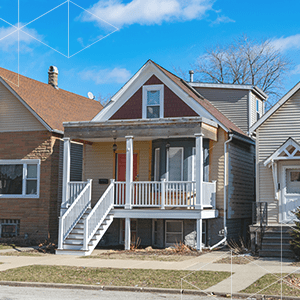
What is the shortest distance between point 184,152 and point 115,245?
16.0 ft

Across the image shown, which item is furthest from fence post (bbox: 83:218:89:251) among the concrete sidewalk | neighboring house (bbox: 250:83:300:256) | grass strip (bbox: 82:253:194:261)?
neighboring house (bbox: 250:83:300:256)

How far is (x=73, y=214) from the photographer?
17500 millimetres

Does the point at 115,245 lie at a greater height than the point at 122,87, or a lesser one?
lesser

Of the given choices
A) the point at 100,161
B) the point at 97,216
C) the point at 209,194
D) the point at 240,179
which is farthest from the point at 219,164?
the point at 97,216

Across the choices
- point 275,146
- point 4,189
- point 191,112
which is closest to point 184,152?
point 191,112

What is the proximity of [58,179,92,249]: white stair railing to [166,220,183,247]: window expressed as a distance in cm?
344

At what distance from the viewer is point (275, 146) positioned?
59.8 feet

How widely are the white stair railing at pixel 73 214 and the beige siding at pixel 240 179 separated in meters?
5.85

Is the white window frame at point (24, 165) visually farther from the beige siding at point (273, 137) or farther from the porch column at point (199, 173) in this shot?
the beige siding at point (273, 137)

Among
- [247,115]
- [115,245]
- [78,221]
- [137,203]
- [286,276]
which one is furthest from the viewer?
[247,115]

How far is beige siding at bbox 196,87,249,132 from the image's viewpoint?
23.2 m

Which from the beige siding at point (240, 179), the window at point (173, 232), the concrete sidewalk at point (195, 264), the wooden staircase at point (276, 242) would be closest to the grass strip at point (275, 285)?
the concrete sidewalk at point (195, 264)

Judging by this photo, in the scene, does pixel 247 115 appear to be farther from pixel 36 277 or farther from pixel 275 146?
pixel 36 277

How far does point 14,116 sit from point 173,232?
8.65m
